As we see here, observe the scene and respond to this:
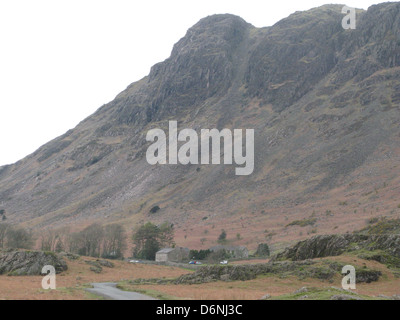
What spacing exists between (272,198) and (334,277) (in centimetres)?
8580

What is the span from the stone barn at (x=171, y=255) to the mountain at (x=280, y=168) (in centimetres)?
1372

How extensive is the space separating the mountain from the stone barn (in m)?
13.7

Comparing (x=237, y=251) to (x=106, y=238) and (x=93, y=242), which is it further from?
(x=93, y=242)

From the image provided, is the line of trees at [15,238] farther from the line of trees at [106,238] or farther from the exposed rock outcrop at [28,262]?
the exposed rock outcrop at [28,262]

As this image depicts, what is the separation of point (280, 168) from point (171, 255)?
63584 mm

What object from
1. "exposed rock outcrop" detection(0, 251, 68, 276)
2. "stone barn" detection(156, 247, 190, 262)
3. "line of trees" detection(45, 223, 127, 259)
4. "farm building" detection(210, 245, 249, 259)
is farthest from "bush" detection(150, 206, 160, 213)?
"exposed rock outcrop" detection(0, 251, 68, 276)

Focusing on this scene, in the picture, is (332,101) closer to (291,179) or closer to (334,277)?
(291,179)

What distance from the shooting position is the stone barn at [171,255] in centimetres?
8141

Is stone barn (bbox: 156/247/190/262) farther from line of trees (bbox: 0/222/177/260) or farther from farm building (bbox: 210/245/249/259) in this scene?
farm building (bbox: 210/245/249/259)

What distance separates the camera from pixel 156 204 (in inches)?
5418

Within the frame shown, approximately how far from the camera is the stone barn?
81.4 m

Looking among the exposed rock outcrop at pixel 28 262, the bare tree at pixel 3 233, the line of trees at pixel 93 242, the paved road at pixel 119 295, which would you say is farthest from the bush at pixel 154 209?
the paved road at pixel 119 295
